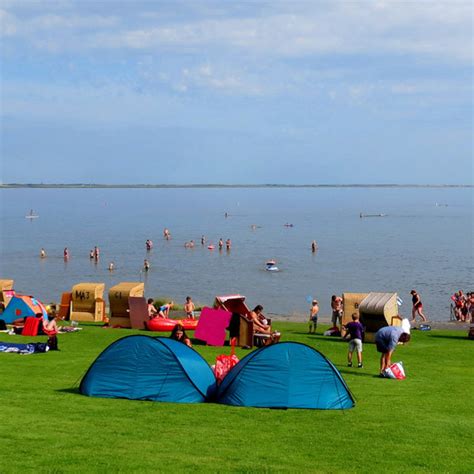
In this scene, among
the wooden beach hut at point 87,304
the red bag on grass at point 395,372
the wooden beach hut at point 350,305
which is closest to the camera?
the red bag on grass at point 395,372

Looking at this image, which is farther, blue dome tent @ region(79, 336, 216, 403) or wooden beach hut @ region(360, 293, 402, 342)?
wooden beach hut @ region(360, 293, 402, 342)

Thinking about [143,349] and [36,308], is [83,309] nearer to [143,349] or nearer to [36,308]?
[36,308]

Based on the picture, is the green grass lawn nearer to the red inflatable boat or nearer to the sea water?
the red inflatable boat

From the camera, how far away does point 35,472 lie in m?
12.5

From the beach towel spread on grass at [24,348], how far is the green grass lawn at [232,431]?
9.31 feet

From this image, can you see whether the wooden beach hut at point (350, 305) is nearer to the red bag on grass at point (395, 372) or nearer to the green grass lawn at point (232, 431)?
the red bag on grass at point (395, 372)

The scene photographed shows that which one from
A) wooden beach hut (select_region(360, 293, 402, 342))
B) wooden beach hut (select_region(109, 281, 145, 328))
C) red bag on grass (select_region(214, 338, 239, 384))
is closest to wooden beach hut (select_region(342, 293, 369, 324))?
wooden beach hut (select_region(360, 293, 402, 342))

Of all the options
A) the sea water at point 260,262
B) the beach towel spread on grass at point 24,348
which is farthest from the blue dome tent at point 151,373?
the sea water at point 260,262

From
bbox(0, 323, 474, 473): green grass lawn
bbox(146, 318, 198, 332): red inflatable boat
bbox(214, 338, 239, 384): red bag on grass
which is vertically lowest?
bbox(0, 323, 474, 473): green grass lawn

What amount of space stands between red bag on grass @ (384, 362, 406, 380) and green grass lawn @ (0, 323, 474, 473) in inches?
11.2

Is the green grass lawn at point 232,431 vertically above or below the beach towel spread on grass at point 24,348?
below

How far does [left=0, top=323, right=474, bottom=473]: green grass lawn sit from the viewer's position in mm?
13266

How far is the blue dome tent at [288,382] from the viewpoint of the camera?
1716 centimetres

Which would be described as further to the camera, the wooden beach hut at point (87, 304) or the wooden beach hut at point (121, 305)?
the wooden beach hut at point (87, 304)
